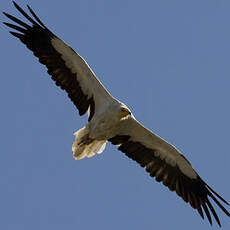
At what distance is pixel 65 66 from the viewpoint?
16188 millimetres

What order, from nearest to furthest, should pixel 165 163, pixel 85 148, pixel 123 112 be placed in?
pixel 123 112 → pixel 85 148 → pixel 165 163

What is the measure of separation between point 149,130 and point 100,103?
1.02 meters

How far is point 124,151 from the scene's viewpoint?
1680cm

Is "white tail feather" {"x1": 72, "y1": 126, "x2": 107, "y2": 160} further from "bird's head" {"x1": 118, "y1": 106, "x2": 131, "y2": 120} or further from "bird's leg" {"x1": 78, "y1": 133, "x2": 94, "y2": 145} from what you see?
"bird's head" {"x1": 118, "y1": 106, "x2": 131, "y2": 120}

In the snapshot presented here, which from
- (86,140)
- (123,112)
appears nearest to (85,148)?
(86,140)

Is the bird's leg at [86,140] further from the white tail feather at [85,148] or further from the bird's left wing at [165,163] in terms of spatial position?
the bird's left wing at [165,163]

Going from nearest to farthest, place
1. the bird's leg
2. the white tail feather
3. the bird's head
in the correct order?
1. the bird's head
2. the bird's leg
3. the white tail feather

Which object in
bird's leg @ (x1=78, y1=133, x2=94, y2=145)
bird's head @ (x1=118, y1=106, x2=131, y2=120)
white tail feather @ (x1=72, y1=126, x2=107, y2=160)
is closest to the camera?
bird's head @ (x1=118, y1=106, x2=131, y2=120)

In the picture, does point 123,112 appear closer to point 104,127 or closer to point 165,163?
point 104,127

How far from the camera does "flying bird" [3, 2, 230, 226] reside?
52.1 ft

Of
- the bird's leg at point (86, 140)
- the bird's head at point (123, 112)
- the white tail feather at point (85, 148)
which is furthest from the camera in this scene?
the white tail feather at point (85, 148)

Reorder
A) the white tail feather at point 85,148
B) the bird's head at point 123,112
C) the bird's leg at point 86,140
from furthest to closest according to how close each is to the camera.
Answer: the white tail feather at point 85,148 < the bird's leg at point 86,140 < the bird's head at point 123,112

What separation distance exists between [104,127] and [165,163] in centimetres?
158

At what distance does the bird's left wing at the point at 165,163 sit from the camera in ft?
54.0
